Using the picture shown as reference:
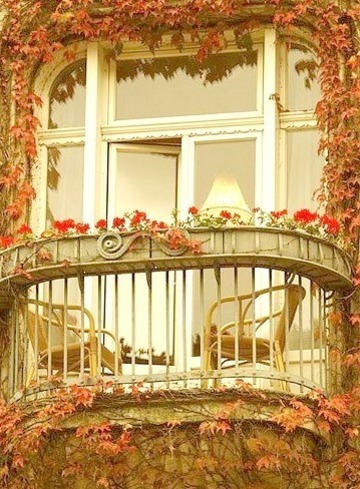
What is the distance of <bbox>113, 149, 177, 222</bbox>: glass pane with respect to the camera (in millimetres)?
17959

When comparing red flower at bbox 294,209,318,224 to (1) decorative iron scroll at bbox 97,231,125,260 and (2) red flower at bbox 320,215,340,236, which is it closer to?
(2) red flower at bbox 320,215,340,236

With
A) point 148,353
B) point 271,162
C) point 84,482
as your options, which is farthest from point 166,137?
point 84,482

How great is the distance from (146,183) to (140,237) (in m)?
1.97

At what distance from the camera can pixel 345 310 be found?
16.9 meters

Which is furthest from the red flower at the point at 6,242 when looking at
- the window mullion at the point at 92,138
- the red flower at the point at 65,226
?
the window mullion at the point at 92,138

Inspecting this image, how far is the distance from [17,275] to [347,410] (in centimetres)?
265

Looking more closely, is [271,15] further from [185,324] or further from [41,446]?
[41,446]

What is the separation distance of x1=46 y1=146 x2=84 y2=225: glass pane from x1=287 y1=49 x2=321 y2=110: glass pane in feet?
5.95

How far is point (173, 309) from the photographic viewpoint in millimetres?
17344

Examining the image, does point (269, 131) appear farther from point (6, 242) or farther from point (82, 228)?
point (6, 242)

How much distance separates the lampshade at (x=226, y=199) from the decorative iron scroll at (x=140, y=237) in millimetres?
1139

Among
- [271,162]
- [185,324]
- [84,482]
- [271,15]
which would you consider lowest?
[84,482]

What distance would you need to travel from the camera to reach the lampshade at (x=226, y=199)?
56.6ft

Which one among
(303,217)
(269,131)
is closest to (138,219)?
(303,217)
